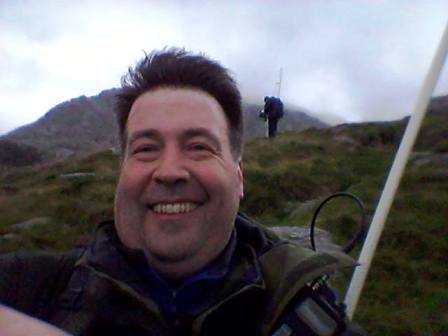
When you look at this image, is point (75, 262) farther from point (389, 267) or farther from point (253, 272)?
point (389, 267)

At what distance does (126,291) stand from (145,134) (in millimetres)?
490

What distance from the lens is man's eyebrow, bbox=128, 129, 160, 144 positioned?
8.61ft

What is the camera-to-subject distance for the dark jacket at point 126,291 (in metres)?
2.42

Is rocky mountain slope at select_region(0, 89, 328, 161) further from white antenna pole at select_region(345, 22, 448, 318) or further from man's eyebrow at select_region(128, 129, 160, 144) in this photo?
man's eyebrow at select_region(128, 129, 160, 144)

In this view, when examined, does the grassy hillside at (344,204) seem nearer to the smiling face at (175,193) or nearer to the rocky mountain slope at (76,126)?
the smiling face at (175,193)

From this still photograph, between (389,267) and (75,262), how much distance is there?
262 inches

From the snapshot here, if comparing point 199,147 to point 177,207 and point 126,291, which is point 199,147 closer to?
point 177,207

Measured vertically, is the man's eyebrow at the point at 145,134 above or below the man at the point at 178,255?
above

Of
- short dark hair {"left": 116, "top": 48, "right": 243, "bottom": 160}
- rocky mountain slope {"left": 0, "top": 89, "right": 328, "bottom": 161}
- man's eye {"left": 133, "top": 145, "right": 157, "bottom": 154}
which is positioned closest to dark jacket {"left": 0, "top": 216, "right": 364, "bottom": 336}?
man's eye {"left": 133, "top": 145, "right": 157, "bottom": 154}

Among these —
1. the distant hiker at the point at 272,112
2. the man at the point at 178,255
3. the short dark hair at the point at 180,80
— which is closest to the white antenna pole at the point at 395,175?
the man at the point at 178,255

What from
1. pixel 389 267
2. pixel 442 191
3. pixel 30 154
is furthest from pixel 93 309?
pixel 30 154

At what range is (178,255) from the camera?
2588 mm

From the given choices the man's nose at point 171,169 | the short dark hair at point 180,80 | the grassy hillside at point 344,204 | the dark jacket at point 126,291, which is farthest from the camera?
the grassy hillside at point 344,204

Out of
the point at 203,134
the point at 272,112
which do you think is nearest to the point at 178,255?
the point at 203,134
